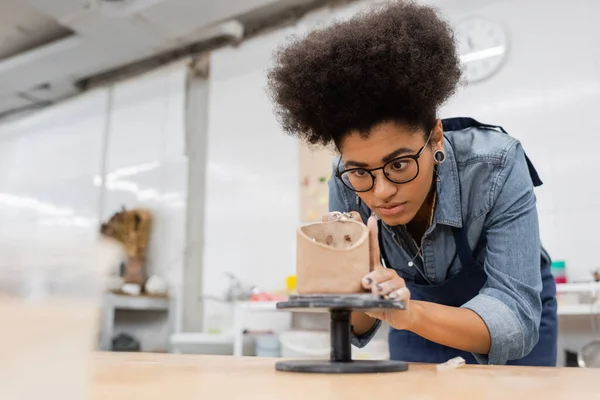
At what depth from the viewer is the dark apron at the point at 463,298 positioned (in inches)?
48.5

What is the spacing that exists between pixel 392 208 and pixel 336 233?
0.29 m

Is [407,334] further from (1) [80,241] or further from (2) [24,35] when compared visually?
(2) [24,35]

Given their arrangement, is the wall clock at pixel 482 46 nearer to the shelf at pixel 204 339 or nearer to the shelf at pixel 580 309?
the shelf at pixel 580 309

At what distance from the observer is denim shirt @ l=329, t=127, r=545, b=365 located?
0.99 m

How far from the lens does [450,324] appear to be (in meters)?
0.94

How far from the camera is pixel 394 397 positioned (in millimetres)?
524

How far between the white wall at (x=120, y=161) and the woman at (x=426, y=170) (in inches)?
124

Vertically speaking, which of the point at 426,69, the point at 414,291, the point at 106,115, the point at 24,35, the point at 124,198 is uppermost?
the point at 24,35

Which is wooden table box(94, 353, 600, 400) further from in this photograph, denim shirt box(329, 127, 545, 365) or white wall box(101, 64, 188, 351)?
white wall box(101, 64, 188, 351)

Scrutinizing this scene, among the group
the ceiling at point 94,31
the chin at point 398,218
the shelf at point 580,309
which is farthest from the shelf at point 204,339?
the chin at point 398,218

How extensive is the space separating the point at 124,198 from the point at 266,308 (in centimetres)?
210

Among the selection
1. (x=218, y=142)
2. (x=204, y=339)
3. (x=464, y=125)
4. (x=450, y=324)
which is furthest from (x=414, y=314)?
(x=218, y=142)

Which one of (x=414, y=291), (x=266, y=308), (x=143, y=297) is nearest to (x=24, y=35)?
(x=143, y=297)

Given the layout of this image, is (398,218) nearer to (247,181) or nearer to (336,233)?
(336,233)
